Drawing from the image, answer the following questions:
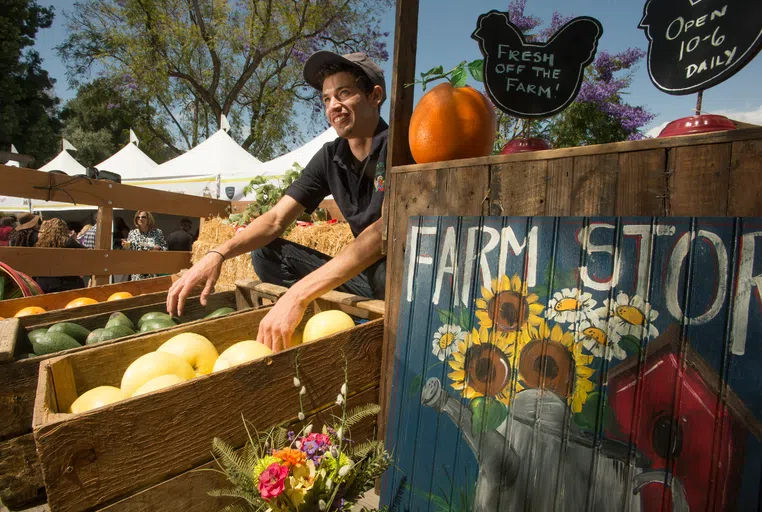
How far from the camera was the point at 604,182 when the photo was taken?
3.91ft

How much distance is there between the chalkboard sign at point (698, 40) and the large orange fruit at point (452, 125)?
0.53 m

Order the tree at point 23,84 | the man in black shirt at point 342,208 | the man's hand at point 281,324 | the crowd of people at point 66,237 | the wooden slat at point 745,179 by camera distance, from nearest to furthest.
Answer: the wooden slat at point 745,179 → the man's hand at point 281,324 → the man in black shirt at point 342,208 → the crowd of people at point 66,237 → the tree at point 23,84

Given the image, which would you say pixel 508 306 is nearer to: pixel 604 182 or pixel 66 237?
pixel 604 182

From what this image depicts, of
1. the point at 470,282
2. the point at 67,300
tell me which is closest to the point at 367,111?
the point at 470,282

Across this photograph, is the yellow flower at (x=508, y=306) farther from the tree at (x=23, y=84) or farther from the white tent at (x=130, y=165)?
the tree at (x=23, y=84)

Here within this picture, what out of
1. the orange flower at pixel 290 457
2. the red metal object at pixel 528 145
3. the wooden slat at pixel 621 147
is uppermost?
the red metal object at pixel 528 145

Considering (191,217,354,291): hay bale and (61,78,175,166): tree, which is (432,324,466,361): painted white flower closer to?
(191,217,354,291): hay bale

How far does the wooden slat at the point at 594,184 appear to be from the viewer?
1176mm

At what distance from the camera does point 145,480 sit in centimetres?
127

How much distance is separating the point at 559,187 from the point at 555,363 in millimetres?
488

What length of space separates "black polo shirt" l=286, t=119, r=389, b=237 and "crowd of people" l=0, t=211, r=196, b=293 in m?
3.62

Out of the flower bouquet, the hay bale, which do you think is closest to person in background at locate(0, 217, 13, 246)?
the hay bale

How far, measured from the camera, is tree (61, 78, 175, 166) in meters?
25.1

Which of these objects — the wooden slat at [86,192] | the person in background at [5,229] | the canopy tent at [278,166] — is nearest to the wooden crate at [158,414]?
the wooden slat at [86,192]
